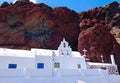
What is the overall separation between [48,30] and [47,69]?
22216 mm

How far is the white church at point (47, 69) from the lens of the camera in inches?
600

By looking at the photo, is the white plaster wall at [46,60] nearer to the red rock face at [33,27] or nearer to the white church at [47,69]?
the white church at [47,69]

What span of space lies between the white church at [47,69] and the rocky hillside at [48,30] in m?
10.7

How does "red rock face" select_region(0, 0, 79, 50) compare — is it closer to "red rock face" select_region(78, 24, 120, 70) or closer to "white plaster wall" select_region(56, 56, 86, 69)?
"red rock face" select_region(78, 24, 120, 70)

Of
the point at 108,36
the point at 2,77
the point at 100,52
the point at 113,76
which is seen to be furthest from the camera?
the point at 108,36

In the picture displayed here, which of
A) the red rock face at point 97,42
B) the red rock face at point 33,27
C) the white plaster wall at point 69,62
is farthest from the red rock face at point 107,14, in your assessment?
the white plaster wall at point 69,62

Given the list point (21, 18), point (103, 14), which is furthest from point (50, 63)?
point (103, 14)

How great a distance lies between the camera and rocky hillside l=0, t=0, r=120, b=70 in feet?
113

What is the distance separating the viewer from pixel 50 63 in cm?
2075

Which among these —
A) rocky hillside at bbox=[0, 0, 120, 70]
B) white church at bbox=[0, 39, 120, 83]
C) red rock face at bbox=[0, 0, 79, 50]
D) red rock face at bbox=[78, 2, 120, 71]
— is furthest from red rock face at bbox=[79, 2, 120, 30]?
white church at bbox=[0, 39, 120, 83]

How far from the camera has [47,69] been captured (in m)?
17.0

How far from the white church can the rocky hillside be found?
35.0 ft

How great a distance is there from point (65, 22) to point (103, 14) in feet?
55.1

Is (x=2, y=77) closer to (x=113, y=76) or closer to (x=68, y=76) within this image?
(x=68, y=76)
